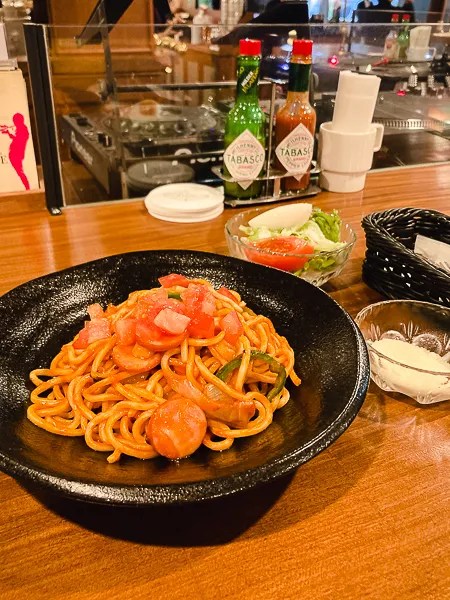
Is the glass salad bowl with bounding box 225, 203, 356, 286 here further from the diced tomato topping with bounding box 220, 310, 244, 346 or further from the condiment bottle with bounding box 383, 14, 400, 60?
the condiment bottle with bounding box 383, 14, 400, 60

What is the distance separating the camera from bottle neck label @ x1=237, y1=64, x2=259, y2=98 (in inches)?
75.6

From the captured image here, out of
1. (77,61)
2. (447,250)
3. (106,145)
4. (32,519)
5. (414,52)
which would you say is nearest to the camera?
(32,519)

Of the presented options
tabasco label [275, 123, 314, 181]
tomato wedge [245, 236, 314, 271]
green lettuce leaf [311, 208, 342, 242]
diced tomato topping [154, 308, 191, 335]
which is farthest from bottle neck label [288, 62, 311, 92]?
diced tomato topping [154, 308, 191, 335]

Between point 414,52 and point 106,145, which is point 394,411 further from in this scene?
point 414,52

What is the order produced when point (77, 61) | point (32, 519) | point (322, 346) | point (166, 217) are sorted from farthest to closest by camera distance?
point (77, 61), point (166, 217), point (322, 346), point (32, 519)

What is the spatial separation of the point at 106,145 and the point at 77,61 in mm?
371

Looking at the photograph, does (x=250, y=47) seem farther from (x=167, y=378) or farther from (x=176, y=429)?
(x=176, y=429)

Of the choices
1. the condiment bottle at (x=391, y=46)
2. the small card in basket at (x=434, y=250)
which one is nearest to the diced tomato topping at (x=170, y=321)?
the small card in basket at (x=434, y=250)

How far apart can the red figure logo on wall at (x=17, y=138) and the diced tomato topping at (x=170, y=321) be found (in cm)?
135

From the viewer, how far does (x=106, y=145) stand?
7.92 ft

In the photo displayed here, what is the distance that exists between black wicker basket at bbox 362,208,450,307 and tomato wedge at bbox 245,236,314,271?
178 millimetres

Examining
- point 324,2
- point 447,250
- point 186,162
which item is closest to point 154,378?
point 447,250

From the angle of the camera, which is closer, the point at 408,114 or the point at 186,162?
the point at 186,162

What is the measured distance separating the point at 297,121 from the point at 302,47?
27 centimetres
